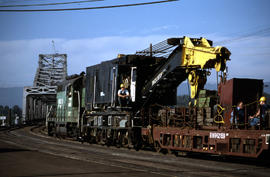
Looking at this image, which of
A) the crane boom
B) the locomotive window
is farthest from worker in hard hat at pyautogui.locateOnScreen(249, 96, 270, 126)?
the locomotive window

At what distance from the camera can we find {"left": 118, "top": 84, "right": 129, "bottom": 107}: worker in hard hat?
762 inches

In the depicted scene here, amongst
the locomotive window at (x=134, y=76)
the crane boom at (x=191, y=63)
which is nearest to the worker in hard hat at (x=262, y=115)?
the crane boom at (x=191, y=63)

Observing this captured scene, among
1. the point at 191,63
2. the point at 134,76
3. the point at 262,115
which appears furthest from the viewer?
the point at 134,76

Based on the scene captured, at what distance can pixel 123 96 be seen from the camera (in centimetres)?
1930

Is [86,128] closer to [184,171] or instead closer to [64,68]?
[184,171]

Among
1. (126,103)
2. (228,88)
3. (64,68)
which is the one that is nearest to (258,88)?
(228,88)

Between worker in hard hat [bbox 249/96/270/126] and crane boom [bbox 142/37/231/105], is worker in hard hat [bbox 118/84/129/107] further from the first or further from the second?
worker in hard hat [bbox 249/96/270/126]

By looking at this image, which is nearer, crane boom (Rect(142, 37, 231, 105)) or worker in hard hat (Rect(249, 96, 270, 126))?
worker in hard hat (Rect(249, 96, 270, 126))

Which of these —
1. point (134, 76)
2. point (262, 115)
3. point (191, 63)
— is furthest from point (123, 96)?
point (262, 115)

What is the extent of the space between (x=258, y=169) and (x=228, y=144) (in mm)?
1535

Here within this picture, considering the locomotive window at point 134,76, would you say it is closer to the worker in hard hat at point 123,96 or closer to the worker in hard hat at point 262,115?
the worker in hard hat at point 123,96

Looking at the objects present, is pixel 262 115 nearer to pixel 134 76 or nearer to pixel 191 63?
pixel 191 63

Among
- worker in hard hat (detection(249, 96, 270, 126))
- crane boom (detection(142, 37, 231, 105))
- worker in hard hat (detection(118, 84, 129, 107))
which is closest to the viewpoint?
worker in hard hat (detection(249, 96, 270, 126))

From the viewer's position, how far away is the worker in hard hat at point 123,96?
19.4 m
